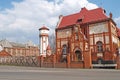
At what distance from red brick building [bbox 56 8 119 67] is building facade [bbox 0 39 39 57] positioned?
5333 cm

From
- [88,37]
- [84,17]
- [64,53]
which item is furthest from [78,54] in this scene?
[84,17]

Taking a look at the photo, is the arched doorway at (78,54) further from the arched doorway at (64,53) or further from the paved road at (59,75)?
the paved road at (59,75)

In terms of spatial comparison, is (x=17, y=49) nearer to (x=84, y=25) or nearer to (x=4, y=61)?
(x=4, y=61)

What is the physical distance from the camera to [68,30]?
6166 cm

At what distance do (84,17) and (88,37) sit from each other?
6692 mm

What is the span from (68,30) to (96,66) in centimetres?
1953

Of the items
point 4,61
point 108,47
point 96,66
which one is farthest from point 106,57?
point 4,61

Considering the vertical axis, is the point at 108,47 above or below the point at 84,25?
below

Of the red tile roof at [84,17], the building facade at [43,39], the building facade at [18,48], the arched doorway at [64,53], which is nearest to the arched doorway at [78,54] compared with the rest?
the arched doorway at [64,53]

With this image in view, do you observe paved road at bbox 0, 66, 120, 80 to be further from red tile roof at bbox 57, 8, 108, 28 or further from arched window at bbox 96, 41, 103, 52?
red tile roof at bbox 57, 8, 108, 28

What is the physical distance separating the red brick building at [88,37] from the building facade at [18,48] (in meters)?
53.3

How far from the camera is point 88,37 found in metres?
56.9

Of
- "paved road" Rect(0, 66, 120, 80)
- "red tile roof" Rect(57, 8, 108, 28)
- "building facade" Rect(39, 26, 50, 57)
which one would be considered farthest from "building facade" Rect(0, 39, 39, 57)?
"paved road" Rect(0, 66, 120, 80)

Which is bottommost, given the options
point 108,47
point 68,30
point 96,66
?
point 96,66
